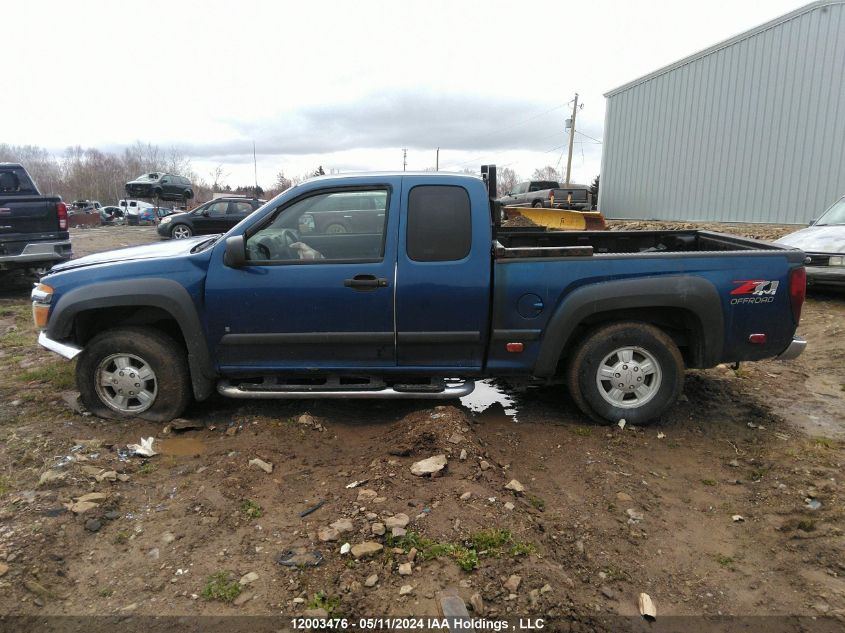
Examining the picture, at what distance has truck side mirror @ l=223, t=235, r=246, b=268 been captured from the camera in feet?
13.1

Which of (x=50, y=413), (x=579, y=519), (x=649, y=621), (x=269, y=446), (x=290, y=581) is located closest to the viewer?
(x=649, y=621)

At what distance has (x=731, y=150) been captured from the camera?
51.9ft

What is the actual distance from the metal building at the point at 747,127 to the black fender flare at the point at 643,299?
12.1 m

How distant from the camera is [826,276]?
25.5ft

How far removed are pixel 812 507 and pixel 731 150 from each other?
15212mm

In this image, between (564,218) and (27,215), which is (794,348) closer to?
(564,218)

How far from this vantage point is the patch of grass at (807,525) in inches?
120

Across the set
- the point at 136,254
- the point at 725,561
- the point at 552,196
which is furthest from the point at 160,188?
the point at 725,561

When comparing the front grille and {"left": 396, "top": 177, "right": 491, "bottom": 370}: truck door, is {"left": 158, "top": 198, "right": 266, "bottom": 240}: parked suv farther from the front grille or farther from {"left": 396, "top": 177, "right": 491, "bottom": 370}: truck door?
{"left": 396, "top": 177, "right": 491, "bottom": 370}: truck door

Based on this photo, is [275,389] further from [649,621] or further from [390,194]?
[649,621]

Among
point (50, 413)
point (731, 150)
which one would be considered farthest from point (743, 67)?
point (50, 413)

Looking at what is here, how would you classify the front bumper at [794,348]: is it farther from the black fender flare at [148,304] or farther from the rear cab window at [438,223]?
the black fender flare at [148,304]

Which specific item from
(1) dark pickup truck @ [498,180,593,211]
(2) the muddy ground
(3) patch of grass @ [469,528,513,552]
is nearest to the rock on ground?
(2) the muddy ground

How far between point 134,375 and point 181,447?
72cm
